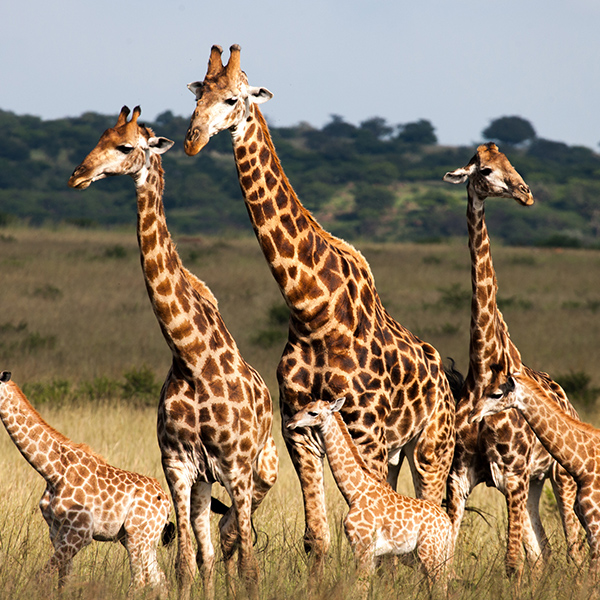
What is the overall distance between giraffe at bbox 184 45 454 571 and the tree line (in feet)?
206

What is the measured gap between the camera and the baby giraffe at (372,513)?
5258mm

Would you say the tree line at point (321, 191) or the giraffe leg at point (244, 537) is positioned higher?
the tree line at point (321, 191)

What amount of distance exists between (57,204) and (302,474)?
2945 inches

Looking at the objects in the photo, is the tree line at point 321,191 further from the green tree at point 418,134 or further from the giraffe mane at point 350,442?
the giraffe mane at point 350,442

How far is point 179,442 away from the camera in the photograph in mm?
5344

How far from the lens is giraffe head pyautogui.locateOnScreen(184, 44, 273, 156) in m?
4.78

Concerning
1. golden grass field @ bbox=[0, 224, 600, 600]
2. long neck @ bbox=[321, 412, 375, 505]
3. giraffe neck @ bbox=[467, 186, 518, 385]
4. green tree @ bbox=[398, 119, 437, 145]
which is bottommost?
golden grass field @ bbox=[0, 224, 600, 600]

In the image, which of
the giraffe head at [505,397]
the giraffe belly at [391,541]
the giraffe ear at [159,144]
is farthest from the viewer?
the giraffe head at [505,397]

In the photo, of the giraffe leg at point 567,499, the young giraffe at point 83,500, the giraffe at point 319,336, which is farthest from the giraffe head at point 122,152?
the giraffe leg at point 567,499

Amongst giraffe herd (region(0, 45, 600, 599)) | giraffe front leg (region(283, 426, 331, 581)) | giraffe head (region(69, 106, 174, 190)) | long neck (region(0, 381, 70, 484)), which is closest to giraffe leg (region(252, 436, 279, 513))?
giraffe herd (region(0, 45, 600, 599))

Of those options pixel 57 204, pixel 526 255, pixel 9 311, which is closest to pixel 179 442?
pixel 9 311

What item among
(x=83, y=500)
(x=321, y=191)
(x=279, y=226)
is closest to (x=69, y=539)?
(x=83, y=500)

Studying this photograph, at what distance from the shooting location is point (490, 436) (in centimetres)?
606

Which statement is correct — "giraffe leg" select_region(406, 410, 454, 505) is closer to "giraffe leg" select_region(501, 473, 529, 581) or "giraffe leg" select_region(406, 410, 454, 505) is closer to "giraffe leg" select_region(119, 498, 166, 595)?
"giraffe leg" select_region(501, 473, 529, 581)
